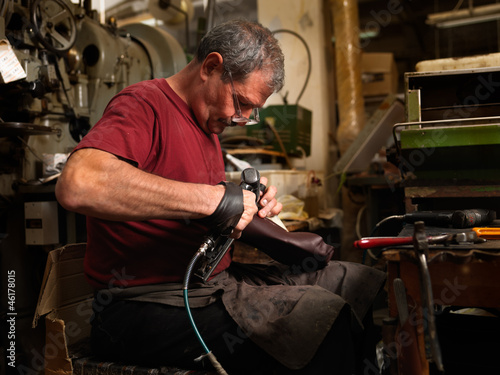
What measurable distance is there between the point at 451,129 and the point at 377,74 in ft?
10.5

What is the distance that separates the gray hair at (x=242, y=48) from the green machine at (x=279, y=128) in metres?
1.65

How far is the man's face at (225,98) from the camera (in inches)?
53.7

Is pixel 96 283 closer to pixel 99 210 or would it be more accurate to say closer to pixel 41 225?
pixel 99 210

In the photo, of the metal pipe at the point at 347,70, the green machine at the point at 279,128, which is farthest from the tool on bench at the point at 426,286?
the metal pipe at the point at 347,70

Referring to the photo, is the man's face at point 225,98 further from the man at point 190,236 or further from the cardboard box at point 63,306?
the cardboard box at point 63,306

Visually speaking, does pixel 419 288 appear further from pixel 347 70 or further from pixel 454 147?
pixel 347 70

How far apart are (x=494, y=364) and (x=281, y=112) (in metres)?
2.12

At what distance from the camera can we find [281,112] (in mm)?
3119

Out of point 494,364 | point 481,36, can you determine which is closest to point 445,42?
point 481,36

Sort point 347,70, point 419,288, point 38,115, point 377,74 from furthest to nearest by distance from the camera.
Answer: point 377,74 → point 347,70 → point 38,115 → point 419,288

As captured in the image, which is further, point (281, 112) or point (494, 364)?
point (281, 112)

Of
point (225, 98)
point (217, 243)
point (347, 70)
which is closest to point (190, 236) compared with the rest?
point (217, 243)

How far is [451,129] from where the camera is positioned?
4.82ft

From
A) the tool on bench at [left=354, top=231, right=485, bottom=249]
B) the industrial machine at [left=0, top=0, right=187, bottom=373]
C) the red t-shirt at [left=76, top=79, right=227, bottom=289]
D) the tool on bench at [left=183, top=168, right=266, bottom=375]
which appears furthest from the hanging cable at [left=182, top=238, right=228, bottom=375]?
the industrial machine at [left=0, top=0, right=187, bottom=373]
